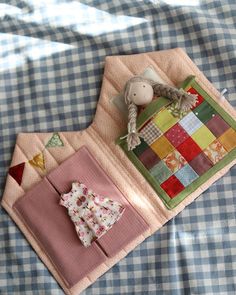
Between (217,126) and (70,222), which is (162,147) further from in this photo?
(70,222)

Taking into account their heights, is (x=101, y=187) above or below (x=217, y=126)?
below

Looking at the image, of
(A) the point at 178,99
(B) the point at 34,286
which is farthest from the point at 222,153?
(B) the point at 34,286

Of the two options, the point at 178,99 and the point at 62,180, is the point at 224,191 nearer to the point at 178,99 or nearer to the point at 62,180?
the point at 178,99

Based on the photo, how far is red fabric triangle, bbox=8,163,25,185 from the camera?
1.21m

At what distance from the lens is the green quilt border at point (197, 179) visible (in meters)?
1.12

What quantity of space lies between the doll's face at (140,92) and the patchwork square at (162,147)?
0.35ft

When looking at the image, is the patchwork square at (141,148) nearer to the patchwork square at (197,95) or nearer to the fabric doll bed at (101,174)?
the fabric doll bed at (101,174)

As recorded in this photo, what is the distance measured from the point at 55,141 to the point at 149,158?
258 millimetres

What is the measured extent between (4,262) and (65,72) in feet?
1.75

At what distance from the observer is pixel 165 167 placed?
1134mm

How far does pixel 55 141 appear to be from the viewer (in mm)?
1216

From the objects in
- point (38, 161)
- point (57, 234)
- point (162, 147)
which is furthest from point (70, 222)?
point (162, 147)

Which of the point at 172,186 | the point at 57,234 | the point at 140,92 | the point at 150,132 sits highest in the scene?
the point at 140,92

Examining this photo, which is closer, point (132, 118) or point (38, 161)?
point (132, 118)
